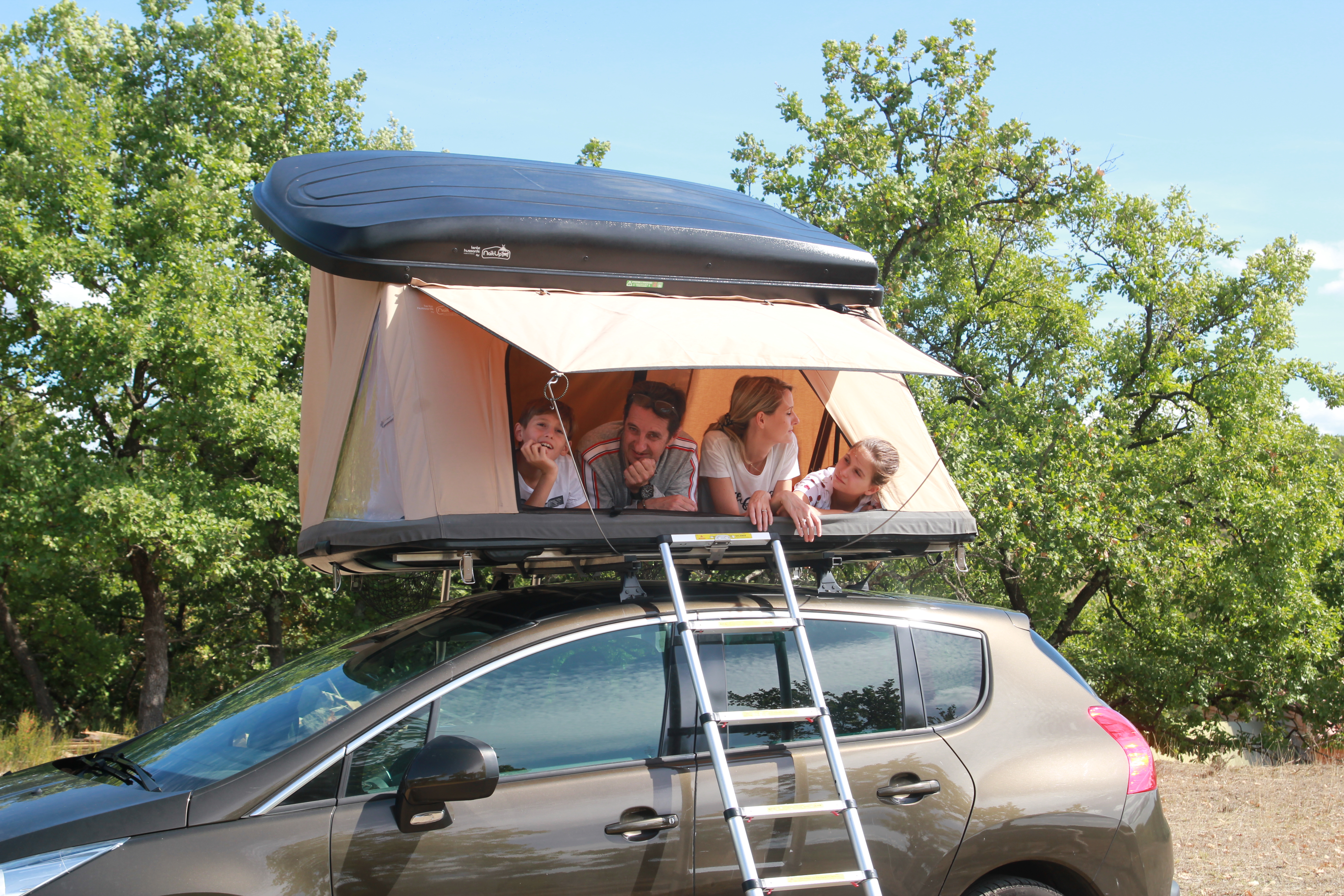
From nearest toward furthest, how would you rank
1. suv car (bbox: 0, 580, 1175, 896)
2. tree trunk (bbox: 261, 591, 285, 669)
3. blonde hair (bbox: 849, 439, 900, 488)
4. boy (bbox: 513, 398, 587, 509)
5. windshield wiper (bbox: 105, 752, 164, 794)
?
suv car (bbox: 0, 580, 1175, 896), windshield wiper (bbox: 105, 752, 164, 794), boy (bbox: 513, 398, 587, 509), blonde hair (bbox: 849, 439, 900, 488), tree trunk (bbox: 261, 591, 285, 669)

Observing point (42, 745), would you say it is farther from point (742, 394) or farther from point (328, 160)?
point (742, 394)

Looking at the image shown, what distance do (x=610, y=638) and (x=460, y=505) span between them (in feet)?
2.51

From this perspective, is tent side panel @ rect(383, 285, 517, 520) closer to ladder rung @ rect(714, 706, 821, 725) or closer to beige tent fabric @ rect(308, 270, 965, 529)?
beige tent fabric @ rect(308, 270, 965, 529)

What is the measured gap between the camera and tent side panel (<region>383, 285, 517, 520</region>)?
3.67 m

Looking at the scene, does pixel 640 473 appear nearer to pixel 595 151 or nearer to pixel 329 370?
pixel 329 370

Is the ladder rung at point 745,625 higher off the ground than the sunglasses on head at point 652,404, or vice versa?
the sunglasses on head at point 652,404

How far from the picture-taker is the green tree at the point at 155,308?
540 inches

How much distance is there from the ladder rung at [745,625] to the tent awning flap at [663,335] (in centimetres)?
91

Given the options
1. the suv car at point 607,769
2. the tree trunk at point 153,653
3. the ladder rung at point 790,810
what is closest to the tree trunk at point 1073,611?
the suv car at point 607,769

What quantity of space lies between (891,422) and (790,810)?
7.86 feet

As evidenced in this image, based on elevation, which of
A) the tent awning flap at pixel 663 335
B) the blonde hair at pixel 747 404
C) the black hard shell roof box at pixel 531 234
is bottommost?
the blonde hair at pixel 747 404

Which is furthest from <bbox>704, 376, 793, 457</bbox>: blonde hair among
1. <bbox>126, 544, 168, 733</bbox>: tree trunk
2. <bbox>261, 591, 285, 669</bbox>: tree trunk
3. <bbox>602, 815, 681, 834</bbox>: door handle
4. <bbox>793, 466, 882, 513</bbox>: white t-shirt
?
<bbox>261, 591, 285, 669</bbox>: tree trunk

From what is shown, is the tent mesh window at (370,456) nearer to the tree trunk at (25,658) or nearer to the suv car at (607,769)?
the suv car at (607,769)

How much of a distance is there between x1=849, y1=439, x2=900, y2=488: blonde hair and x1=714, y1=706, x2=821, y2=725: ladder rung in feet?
4.74
